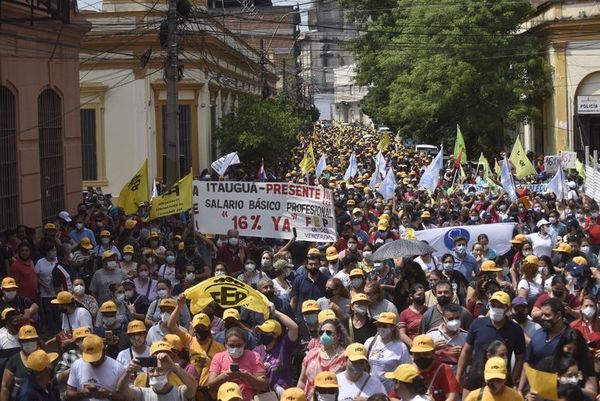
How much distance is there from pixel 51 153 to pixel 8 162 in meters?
2.91

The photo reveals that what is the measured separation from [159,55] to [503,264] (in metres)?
23.8

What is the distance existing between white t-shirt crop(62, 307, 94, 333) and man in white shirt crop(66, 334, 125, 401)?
2.73 metres

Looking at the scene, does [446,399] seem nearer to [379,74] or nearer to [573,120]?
[573,120]

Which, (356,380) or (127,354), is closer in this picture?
(356,380)

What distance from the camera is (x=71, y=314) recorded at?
37.3ft

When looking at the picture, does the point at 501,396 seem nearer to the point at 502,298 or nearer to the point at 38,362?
the point at 502,298

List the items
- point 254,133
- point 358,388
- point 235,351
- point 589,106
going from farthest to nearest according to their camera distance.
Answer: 1. point 589,106
2. point 254,133
3. point 235,351
4. point 358,388

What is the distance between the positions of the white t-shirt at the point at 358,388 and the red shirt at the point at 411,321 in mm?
2290

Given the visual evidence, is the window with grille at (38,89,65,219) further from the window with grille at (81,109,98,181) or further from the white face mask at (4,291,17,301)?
the window with grille at (81,109,98,181)

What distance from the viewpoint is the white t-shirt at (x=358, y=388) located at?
810 cm

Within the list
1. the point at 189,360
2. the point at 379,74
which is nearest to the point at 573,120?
the point at 379,74

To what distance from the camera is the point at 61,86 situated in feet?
78.7

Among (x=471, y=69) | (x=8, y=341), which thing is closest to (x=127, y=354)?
(x=8, y=341)

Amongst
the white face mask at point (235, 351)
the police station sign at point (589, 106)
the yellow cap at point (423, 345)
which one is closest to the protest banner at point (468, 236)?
the white face mask at point (235, 351)
